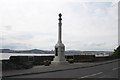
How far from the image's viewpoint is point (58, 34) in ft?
112

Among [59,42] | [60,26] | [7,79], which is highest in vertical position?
[60,26]

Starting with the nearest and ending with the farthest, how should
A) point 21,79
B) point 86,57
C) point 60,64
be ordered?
point 21,79 < point 60,64 < point 86,57

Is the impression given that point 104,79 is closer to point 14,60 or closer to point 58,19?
point 14,60

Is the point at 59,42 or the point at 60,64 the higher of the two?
the point at 59,42

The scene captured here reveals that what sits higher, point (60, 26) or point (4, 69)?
point (60, 26)

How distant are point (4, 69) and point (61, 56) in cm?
1258

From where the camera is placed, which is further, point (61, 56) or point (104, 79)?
point (61, 56)

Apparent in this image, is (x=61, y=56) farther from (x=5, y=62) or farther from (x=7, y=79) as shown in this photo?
(x=7, y=79)

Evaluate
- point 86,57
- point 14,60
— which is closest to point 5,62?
point 14,60

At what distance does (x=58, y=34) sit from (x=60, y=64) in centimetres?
412

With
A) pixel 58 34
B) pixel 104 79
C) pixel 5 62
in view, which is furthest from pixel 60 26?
pixel 104 79

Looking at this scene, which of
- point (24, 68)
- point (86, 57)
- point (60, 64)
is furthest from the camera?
point (86, 57)

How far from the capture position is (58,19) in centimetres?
3459

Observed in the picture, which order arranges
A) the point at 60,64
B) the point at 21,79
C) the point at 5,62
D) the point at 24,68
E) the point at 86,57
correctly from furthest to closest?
the point at 86,57, the point at 60,64, the point at 24,68, the point at 5,62, the point at 21,79
